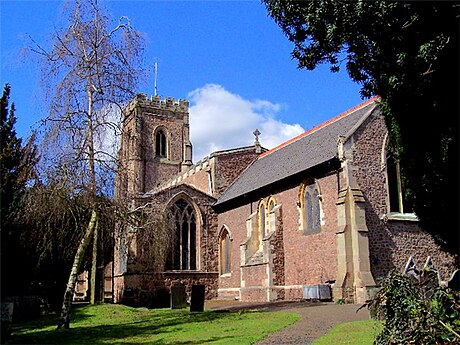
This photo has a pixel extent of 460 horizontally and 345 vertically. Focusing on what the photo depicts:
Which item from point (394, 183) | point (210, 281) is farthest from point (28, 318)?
point (394, 183)

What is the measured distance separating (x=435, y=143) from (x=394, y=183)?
12.4m

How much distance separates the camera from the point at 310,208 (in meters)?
24.8

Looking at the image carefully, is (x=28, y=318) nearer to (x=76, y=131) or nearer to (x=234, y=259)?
(x=76, y=131)

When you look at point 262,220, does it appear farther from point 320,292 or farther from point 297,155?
point 320,292

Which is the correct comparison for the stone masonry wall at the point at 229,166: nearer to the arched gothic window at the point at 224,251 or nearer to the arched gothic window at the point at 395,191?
the arched gothic window at the point at 224,251

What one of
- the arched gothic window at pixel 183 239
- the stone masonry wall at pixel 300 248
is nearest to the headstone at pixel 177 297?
the stone masonry wall at pixel 300 248

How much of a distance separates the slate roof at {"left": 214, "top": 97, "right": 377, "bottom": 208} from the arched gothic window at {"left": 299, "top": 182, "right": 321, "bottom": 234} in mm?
1017

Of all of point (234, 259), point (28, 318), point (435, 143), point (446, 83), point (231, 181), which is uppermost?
point (231, 181)

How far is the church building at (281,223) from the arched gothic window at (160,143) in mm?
20086

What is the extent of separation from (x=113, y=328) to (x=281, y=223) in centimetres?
1245

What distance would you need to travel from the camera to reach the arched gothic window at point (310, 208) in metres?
24.3

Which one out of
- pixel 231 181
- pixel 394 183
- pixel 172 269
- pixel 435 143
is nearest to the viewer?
pixel 435 143

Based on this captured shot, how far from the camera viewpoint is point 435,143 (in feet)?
37.4

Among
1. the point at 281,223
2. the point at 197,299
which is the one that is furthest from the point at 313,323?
the point at 281,223
